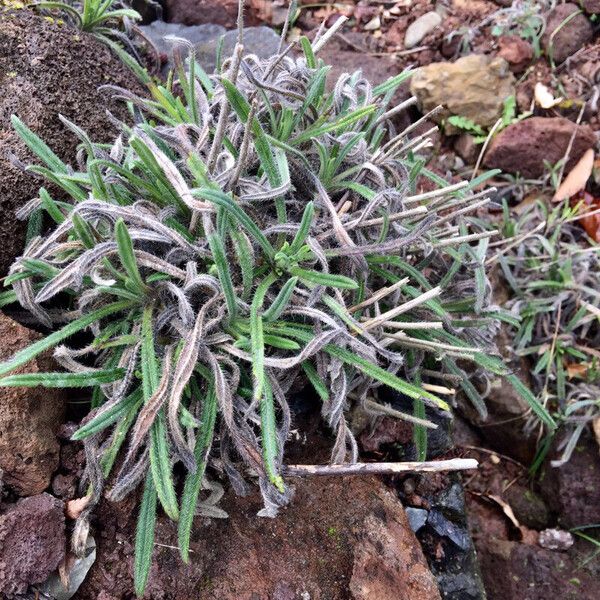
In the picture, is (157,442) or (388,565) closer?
(157,442)

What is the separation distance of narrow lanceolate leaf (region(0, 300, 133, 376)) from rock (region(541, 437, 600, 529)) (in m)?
1.88

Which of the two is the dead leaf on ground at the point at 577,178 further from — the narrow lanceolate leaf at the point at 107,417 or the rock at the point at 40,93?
the narrow lanceolate leaf at the point at 107,417

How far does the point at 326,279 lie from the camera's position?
160 cm

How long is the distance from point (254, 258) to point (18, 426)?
2.43 feet

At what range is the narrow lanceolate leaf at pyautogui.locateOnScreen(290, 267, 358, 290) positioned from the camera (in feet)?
5.18

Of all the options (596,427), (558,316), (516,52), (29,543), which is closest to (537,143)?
(516,52)

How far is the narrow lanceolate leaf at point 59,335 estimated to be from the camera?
147 centimetres

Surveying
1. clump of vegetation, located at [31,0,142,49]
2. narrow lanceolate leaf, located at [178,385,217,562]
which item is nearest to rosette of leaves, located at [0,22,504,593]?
narrow lanceolate leaf, located at [178,385,217,562]

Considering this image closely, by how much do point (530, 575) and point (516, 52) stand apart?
2.34 m

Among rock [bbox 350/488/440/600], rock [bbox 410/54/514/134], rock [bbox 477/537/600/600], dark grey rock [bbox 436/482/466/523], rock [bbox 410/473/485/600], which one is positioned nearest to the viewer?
rock [bbox 350/488/440/600]

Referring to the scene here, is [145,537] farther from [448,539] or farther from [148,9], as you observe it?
[148,9]

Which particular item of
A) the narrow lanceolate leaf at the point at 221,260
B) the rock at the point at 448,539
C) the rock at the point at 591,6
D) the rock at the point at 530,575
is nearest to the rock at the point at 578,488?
the rock at the point at 530,575

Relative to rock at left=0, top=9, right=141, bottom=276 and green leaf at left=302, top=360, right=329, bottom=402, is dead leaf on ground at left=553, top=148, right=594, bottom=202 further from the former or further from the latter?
rock at left=0, top=9, right=141, bottom=276

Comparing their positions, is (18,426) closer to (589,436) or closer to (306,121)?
(306,121)
